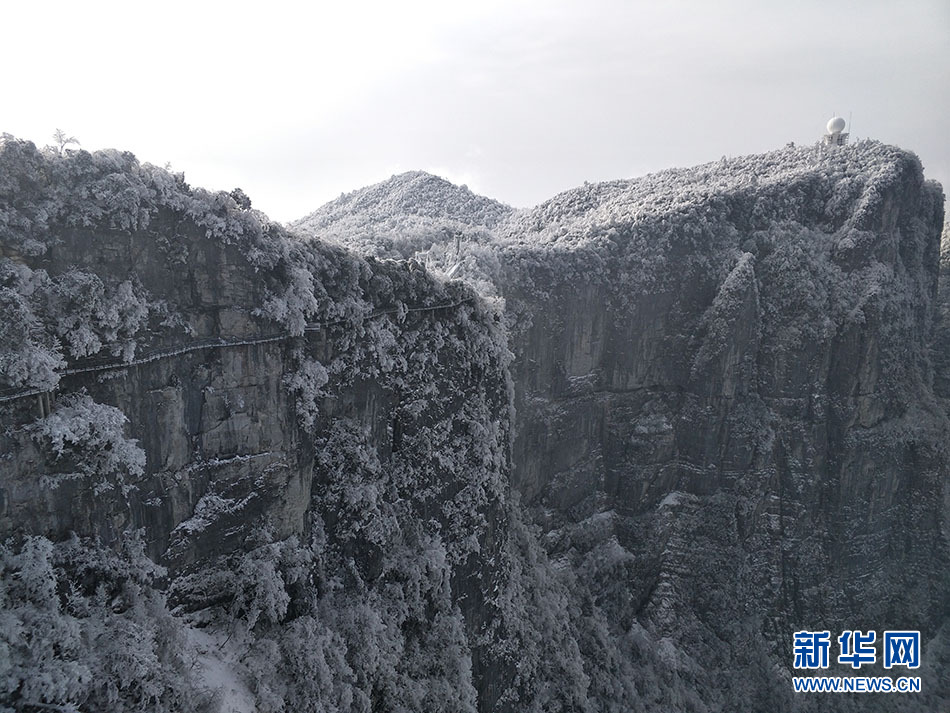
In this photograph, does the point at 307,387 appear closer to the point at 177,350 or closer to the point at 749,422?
the point at 177,350

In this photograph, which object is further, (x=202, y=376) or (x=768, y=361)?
(x=768, y=361)

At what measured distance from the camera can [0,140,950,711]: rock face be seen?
1322 cm

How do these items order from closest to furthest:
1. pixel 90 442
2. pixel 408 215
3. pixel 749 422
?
1. pixel 90 442
2. pixel 749 422
3. pixel 408 215

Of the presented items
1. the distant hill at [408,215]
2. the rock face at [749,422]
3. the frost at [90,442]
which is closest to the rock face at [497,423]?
the frost at [90,442]

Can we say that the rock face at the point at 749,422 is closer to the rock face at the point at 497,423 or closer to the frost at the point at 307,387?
the rock face at the point at 497,423

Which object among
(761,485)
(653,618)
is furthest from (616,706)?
(761,485)

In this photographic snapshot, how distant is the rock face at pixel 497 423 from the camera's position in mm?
13219

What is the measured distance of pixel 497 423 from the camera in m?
23.1

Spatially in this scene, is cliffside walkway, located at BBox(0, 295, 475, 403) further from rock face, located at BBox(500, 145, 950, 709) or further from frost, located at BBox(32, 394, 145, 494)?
rock face, located at BBox(500, 145, 950, 709)

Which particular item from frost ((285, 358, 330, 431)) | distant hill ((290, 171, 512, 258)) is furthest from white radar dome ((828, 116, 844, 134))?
frost ((285, 358, 330, 431))

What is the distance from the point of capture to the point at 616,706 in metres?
25.9

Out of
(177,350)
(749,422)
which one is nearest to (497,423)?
(177,350)

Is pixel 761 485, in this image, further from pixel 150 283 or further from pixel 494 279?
pixel 150 283

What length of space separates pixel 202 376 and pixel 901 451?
36756 mm
